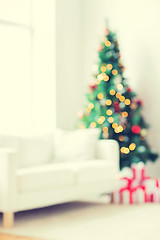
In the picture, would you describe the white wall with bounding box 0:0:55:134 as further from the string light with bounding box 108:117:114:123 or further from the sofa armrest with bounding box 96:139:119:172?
the sofa armrest with bounding box 96:139:119:172

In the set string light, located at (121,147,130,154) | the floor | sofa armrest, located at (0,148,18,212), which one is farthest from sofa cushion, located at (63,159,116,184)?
string light, located at (121,147,130,154)

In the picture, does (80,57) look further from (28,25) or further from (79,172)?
(79,172)

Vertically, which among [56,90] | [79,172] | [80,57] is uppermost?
[80,57]

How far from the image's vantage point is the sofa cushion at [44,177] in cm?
413

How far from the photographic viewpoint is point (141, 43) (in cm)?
675

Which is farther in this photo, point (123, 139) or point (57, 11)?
point (57, 11)

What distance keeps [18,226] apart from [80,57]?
3769 mm

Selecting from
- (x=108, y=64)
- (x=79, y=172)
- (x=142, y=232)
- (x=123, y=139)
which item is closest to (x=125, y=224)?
(x=142, y=232)

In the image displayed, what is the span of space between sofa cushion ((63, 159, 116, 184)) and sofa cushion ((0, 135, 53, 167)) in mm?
399

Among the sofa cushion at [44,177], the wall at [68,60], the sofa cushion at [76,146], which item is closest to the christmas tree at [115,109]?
the wall at [68,60]

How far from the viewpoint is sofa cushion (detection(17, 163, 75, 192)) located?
4133 mm

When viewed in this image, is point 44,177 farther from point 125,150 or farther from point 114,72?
point 114,72

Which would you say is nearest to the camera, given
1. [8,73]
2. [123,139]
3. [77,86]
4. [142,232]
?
[142,232]

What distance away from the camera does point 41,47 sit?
6762 mm
